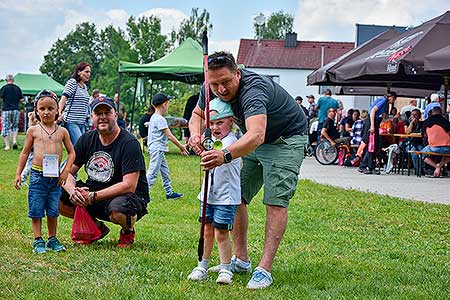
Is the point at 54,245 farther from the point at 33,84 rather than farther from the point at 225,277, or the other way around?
the point at 33,84

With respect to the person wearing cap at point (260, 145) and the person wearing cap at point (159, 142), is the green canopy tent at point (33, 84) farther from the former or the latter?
the person wearing cap at point (260, 145)

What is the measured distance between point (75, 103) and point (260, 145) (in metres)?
6.03

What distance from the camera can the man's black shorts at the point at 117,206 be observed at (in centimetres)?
663

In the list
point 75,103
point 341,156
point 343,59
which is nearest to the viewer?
point 75,103

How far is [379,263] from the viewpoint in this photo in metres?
6.41

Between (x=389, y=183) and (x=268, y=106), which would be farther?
(x=389, y=183)

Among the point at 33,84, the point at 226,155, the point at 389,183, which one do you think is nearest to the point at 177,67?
the point at 389,183

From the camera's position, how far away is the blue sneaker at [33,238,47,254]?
6.47m

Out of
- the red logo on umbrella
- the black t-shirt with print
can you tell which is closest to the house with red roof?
the red logo on umbrella

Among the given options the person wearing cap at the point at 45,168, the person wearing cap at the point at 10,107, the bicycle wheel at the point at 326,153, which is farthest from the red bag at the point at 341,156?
the person wearing cap at the point at 45,168

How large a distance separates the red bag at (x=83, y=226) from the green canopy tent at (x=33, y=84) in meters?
31.3

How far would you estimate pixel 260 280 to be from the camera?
17.4 ft

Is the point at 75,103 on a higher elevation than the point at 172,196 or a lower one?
higher

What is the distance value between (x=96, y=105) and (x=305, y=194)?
609 cm
